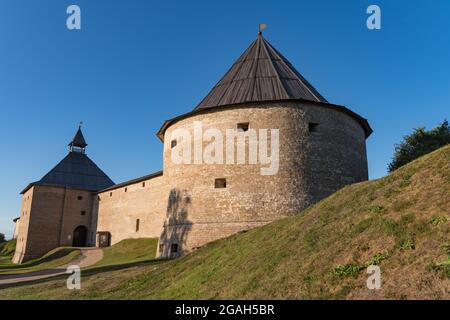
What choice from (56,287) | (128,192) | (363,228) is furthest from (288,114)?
(128,192)

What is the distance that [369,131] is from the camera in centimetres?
1777

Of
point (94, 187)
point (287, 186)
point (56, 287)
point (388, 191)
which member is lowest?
point (56, 287)

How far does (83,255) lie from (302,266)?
19.6 m

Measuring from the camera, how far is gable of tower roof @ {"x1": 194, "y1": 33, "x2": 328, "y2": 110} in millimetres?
15328

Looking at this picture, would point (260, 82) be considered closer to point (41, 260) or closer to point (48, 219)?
point (41, 260)

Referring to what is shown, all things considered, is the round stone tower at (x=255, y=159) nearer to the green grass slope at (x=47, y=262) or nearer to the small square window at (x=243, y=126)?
the small square window at (x=243, y=126)

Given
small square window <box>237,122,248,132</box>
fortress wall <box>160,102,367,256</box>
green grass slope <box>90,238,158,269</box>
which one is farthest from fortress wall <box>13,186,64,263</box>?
small square window <box>237,122,248,132</box>

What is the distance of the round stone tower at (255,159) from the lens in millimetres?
13891

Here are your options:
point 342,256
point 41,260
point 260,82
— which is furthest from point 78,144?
point 342,256

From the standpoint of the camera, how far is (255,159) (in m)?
14.3

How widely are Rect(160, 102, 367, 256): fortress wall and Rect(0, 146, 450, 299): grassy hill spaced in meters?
3.28

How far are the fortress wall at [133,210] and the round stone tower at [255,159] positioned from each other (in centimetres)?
567
